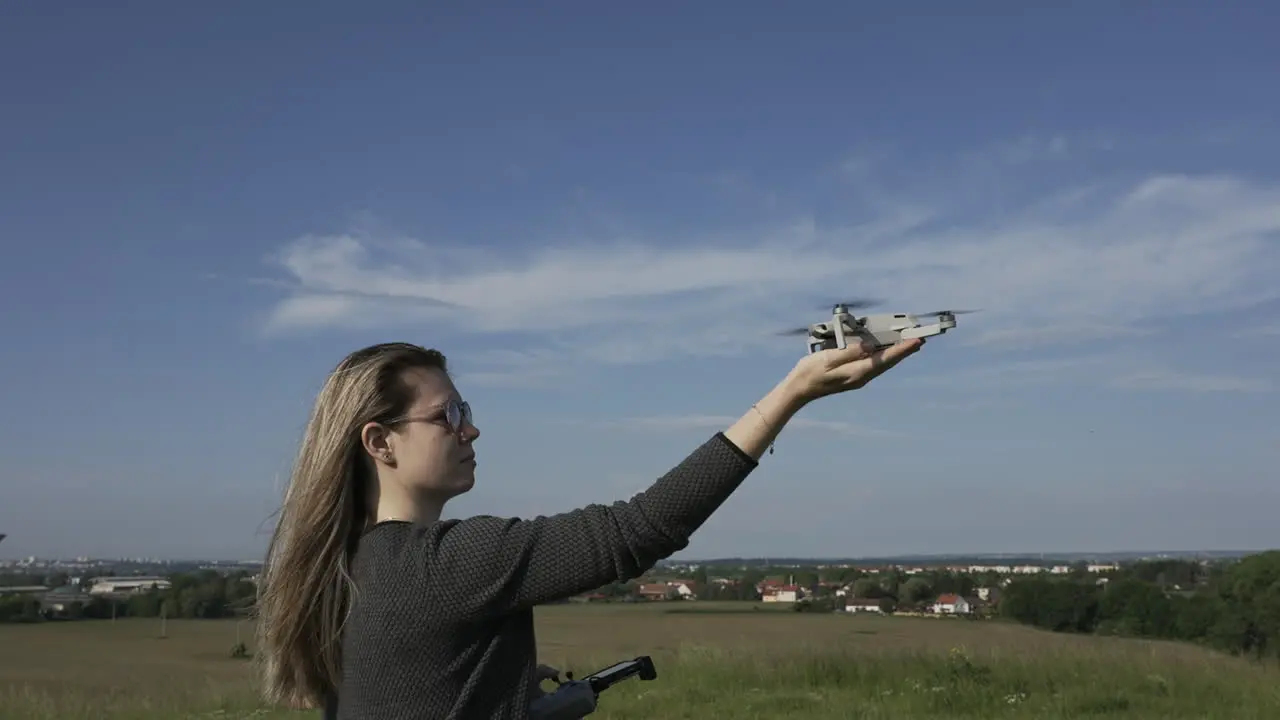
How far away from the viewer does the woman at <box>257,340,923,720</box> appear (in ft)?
5.83

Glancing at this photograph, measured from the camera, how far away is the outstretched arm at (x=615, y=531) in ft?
5.77

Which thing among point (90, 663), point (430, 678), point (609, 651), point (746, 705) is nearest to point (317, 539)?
point (430, 678)

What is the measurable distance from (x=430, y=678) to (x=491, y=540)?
10.4 inches

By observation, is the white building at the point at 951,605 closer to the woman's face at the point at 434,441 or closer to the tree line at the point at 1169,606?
the tree line at the point at 1169,606

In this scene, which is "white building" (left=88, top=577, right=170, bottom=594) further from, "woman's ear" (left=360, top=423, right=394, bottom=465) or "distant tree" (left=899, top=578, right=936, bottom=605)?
"woman's ear" (left=360, top=423, right=394, bottom=465)

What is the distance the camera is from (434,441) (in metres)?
2.11

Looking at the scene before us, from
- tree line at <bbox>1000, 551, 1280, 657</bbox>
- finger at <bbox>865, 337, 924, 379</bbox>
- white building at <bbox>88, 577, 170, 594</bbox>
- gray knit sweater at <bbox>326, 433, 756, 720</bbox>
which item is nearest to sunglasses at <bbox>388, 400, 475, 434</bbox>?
gray knit sweater at <bbox>326, 433, 756, 720</bbox>

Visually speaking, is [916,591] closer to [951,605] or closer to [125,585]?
[951,605]

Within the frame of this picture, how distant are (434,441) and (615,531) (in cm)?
51

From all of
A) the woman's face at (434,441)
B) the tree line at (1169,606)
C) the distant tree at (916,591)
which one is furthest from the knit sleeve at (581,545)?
the distant tree at (916,591)

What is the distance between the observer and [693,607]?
2742 cm

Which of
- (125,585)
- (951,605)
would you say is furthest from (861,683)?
(125,585)

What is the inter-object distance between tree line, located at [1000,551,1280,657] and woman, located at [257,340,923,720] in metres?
18.7

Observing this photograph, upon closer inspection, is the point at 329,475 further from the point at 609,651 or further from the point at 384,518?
the point at 609,651
